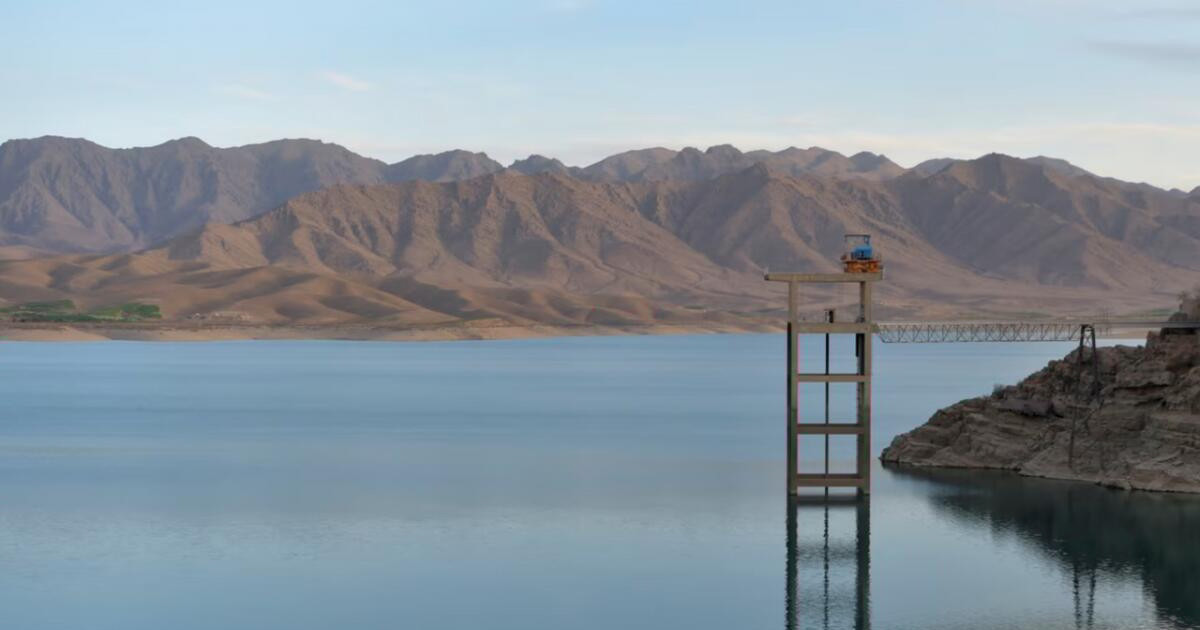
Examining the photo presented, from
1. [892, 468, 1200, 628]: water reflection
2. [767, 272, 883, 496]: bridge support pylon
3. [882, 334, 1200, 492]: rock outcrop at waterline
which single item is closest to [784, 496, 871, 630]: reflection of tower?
[767, 272, 883, 496]: bridge support pylon

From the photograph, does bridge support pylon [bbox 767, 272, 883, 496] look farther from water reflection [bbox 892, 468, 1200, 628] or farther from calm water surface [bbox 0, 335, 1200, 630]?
water reflection [bbox 892, 468, 1200, 628]

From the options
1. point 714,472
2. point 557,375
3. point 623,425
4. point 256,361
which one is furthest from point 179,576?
point 256,361

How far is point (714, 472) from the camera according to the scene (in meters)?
62.6

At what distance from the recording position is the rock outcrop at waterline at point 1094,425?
167 feet

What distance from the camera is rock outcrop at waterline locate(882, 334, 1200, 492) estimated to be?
50.9 meters

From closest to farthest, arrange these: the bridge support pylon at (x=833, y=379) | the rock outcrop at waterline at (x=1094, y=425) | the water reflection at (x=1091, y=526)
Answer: the water reflection at (x=1091, y=526)
the rock outcrop at waterline at (x=1094, y=425)
the bridge support pylon at (x=833, y=379)

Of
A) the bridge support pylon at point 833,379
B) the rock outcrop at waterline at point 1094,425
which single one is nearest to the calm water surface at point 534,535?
the rock outcrop at waterline at point 1094,425

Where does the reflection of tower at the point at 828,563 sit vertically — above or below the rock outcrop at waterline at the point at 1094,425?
below

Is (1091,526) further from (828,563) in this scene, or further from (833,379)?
(828,563)

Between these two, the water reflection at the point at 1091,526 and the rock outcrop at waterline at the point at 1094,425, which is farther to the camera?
the rock outcrop at waterline at the point at 1094,425

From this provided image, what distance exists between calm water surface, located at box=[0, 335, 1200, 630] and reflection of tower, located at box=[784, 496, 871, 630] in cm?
12

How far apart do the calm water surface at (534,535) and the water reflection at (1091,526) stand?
12 cm

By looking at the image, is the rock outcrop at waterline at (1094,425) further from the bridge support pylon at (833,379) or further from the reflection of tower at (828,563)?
the reflection of tower at (828,563)

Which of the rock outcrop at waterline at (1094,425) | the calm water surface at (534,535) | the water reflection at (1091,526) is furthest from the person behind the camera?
the rock outcrop at waterline at (1094,425)
